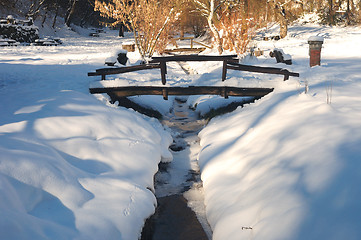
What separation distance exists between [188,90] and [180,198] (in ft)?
12.5

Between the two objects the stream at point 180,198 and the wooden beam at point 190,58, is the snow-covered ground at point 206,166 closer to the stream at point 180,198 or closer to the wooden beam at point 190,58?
the stream at point 180,198

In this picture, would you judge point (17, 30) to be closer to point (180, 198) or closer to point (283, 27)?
point (283, 27)

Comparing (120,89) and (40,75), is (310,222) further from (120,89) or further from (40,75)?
(40,75)

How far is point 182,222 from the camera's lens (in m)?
4.82

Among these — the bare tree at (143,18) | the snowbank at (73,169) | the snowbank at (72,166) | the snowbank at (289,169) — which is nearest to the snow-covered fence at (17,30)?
the bare tree at (143,18)

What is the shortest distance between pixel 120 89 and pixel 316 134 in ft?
18.2

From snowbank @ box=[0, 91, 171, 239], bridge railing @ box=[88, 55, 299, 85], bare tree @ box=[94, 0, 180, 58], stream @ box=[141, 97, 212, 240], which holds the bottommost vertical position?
stream @ box=[141, 97, 212, 240]

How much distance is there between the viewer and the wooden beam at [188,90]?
848cm

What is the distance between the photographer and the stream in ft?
14.9

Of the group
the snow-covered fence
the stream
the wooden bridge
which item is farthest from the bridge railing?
the snow-covered fence

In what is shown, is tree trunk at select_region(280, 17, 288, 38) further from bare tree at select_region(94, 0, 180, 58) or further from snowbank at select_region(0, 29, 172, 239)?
snowbank at select_region(0, 29, 172, 239)

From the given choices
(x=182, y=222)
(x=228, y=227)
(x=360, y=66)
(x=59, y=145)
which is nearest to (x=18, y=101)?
(x=59, y=145)

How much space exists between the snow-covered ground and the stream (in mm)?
230

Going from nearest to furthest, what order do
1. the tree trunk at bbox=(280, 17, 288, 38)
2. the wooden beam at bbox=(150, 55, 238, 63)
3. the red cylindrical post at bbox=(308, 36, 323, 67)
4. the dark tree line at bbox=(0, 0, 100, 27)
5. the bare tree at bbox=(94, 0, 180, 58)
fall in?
the wooden beam at bbox=(150, 55, 238, 63) → the red cylindrical post at bbox=(308, 36, 323, 67) → the bare tree at bbox=(94, 0, 180, 58) → the tree trunk at bbox=(280, 17, 288, 38) → the dark tree line at bbox=(0, 0, 100, 27)
